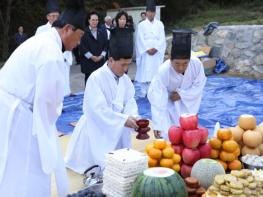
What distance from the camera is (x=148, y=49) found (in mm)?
8312

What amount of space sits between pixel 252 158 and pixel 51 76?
1329mm

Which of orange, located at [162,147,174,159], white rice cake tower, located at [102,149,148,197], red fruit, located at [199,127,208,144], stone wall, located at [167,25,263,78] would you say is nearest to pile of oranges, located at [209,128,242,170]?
red fruit, located at [199,127,208,144]

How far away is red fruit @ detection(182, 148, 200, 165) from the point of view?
99.3 inches

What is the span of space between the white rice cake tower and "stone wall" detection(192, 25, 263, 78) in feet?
26.9

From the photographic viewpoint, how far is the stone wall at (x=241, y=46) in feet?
33.2

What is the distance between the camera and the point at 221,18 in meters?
16.4

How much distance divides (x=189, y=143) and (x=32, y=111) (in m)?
1.01

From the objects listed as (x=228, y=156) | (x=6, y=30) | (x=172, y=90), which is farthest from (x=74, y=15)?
(x=6, y=30)

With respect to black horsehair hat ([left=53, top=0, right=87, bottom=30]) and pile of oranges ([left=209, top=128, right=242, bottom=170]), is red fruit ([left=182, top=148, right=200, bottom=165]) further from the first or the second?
black horsehair hat ([left=53, top=0, right=87, bottom=30])

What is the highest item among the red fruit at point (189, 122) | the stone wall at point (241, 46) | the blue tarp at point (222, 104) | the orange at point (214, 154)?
the red fruit at point (189, 122)

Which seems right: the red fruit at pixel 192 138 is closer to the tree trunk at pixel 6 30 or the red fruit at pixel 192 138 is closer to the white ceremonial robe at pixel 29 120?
the white ceremonial robe at pixel 29 120

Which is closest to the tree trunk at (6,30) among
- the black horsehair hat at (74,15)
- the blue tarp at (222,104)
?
the blue tarp at (222,104)

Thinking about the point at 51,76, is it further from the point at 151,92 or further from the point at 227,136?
the point at 151,92

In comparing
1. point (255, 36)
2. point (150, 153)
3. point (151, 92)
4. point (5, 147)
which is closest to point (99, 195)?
point (150, 153)
